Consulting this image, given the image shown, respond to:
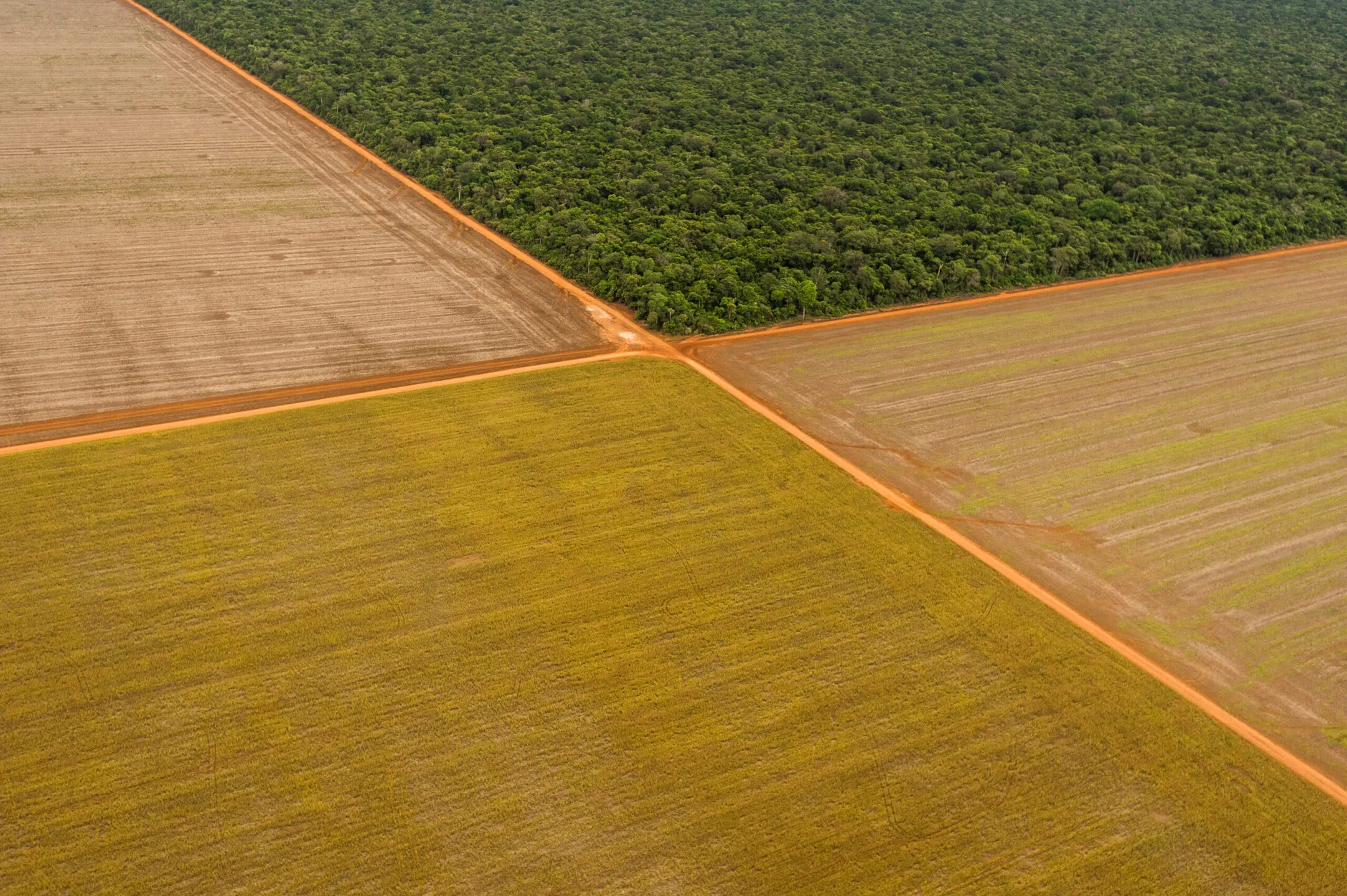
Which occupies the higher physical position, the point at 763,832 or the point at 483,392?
the point at 483,392

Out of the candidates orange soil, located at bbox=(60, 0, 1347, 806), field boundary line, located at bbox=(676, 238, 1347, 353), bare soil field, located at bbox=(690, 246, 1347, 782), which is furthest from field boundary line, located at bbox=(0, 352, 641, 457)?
bare soil field, located at bbox=(690, 246, 1347, 782)

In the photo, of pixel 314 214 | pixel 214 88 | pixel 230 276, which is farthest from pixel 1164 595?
pixel 214 88

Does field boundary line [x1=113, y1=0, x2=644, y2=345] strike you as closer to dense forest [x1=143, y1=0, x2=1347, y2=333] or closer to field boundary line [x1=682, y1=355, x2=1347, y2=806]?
dense forest [x1=143, y1=0, x2=1347, y2=333]

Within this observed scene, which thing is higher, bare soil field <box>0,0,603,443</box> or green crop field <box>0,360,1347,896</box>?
bare soil field <box>0,0,603,443</box>

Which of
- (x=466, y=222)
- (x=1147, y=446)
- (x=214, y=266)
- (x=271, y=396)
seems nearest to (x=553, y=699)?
(x=271, y=396)

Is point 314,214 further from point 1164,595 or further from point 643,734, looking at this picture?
point 1164,595

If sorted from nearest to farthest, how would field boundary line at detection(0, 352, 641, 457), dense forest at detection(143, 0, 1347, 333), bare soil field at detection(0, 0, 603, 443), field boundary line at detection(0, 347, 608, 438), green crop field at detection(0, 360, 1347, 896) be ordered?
green crop field at detection(0, 360, 1347, 896) < field boundary line at detection(0, 352, 641, 457) < field boundary line at detection(0, 347, 608, 438) < bare soil field at detection(0, 0, 603, 443) < dense forest at detection(143, 0, 1347, 333)
